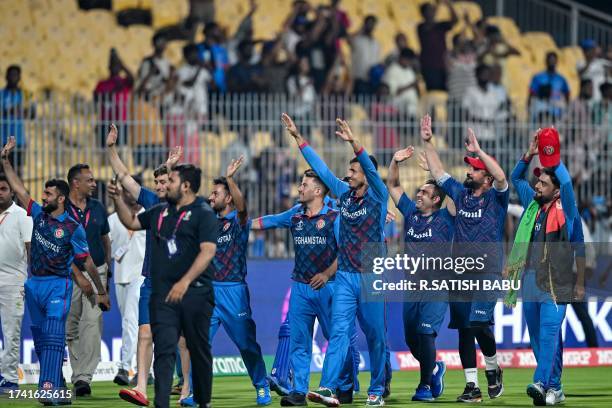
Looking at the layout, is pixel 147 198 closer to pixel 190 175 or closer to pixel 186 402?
pixel 190 175

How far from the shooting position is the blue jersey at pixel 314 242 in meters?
13.4

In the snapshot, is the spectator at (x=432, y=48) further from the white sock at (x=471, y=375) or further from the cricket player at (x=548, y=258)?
the white sock at (x=471, y=375)

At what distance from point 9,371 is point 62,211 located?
89.2 inches

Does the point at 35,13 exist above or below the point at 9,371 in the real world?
above

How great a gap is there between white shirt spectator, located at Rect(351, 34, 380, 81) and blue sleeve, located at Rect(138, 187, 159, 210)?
40.4 feet

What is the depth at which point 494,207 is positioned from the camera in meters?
14.0

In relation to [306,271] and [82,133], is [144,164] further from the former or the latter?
[306,271]

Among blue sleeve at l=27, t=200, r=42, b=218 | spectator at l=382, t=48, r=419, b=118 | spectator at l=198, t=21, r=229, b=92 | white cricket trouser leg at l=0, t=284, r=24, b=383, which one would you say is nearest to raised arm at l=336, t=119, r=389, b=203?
blue sleeve at l=27, t=200, r=42, b=218

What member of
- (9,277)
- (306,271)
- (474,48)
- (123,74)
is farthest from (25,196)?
(474,48)

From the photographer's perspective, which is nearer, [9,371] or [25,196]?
[25,196]

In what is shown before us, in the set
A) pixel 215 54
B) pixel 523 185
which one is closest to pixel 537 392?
pixel 523 185

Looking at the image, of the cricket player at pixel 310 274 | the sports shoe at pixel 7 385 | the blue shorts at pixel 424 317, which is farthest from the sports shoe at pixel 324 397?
the sports shoe at pixel 7 385

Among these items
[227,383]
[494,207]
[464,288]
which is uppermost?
[494,207]

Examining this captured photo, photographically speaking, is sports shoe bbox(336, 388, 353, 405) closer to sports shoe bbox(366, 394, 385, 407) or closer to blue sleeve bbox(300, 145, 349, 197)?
sports shoe bbox(366, 394, 385, 407)
